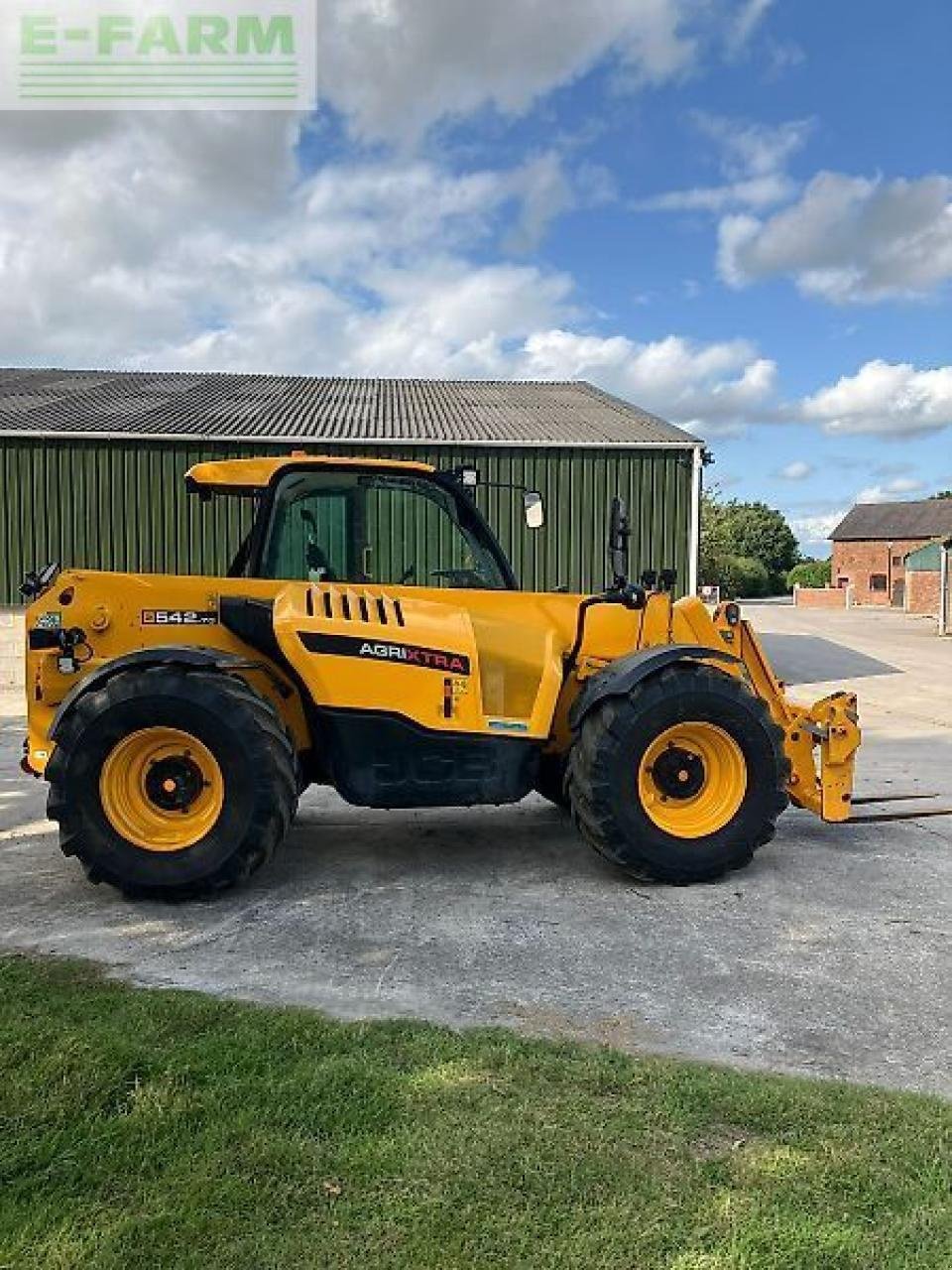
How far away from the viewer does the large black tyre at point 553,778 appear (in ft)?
18.4

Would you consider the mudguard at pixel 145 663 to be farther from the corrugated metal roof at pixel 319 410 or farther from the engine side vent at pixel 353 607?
the corrugated metal roof at pixel 319 410

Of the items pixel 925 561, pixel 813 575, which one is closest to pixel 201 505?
pixel 925 561

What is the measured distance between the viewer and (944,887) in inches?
206

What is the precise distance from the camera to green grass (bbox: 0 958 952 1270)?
227 cm

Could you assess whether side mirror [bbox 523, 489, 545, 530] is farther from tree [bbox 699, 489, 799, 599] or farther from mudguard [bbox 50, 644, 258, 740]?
tree [bbox 699, 489, 799, 599]

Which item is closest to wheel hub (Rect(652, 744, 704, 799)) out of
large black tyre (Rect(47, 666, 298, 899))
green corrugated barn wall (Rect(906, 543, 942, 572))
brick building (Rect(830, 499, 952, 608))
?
large black tyre (Rect(47, 666, 298, 899))

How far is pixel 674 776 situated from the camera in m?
5.23

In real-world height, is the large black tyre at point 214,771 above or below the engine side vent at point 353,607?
below

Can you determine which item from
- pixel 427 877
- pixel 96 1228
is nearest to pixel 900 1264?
pixel 96 1228

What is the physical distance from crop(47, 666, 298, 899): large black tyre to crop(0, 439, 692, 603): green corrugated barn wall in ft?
35.9

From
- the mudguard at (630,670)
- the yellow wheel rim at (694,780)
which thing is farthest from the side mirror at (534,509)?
the yellow wheel rim at (694,780)

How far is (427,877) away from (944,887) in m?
2.70

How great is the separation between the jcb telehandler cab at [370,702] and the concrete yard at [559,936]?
1.11ft

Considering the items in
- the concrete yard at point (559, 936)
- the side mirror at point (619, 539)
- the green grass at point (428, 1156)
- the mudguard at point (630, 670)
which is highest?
the side mirror at point (619, 539)
